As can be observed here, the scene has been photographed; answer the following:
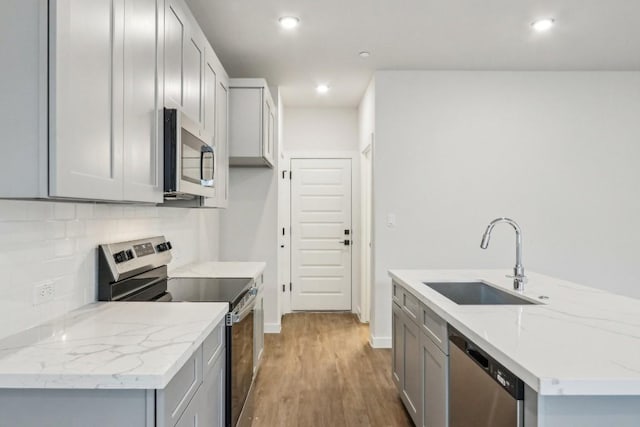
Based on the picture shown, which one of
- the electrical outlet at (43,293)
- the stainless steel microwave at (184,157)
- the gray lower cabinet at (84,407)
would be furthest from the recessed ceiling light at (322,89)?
the gray lower cabinet at (84,407)

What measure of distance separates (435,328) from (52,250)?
5.31 feet

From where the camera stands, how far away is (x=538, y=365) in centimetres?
109

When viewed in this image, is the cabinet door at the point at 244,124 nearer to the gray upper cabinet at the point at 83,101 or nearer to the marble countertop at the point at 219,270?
the marble countertop at the point at 219,270

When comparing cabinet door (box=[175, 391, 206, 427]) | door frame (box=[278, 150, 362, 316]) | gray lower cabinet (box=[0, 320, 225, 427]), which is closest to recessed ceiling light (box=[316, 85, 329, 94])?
door frame (box=[278, 150, 362, 316])

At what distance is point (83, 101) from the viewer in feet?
3.78

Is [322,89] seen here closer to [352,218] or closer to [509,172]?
[352,218]

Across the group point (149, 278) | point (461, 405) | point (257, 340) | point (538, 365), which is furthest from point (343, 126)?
point (538, 365)

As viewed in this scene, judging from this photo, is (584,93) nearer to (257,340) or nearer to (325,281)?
(325,281)

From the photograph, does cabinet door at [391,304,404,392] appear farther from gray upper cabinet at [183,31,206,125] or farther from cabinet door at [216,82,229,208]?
gray upper cabinet at [183,31,206,125]

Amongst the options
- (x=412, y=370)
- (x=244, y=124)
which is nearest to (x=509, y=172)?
(x=412, y=370)

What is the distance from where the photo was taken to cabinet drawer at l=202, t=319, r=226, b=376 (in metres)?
1.50

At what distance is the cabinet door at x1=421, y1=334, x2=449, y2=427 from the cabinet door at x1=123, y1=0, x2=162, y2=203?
141 centimetres

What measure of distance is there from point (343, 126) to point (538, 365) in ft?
14.2

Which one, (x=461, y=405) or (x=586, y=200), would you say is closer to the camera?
(x=461, y=405)
